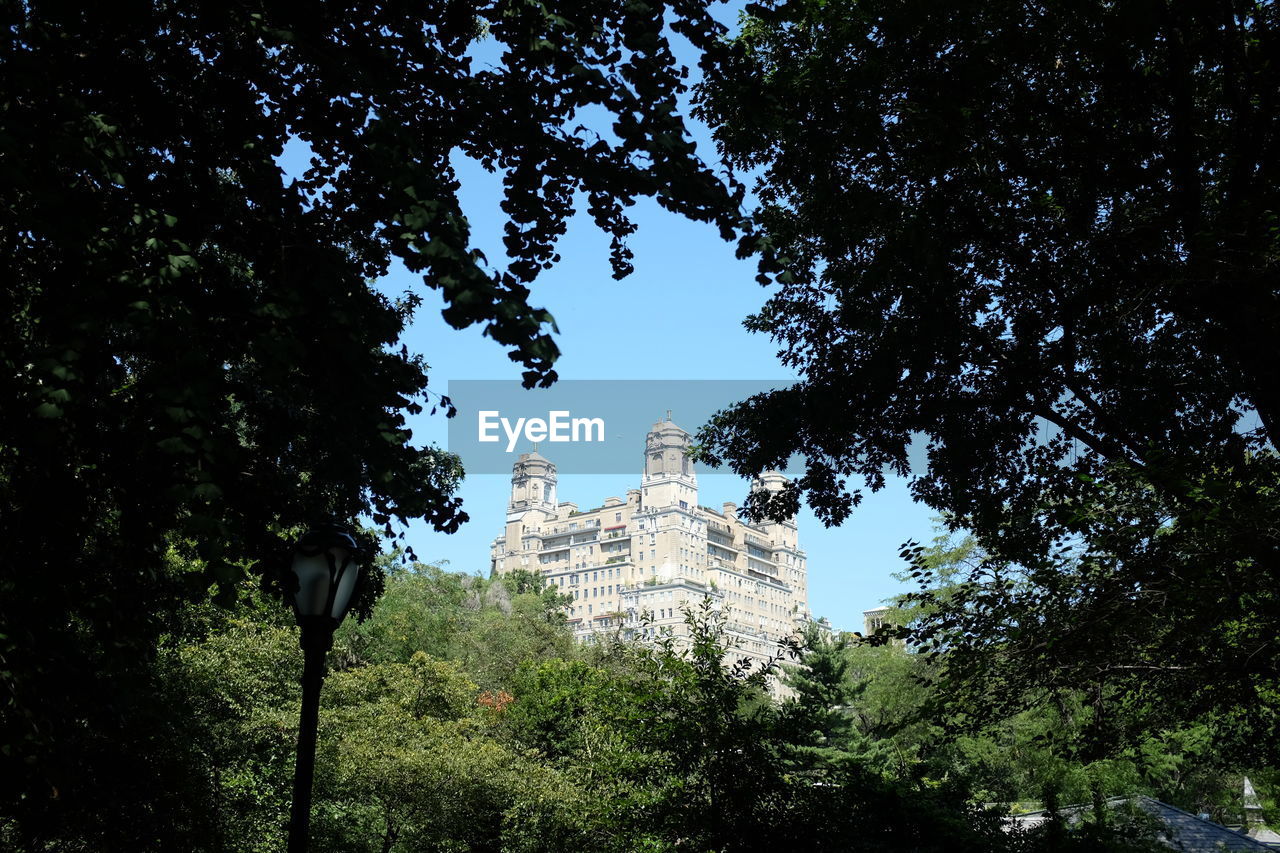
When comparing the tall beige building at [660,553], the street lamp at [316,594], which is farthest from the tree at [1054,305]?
the tall beige building at [660,553]

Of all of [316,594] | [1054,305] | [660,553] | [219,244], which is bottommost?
[316,594]

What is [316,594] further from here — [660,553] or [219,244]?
[660,553]

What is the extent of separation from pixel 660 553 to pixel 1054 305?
515 ft

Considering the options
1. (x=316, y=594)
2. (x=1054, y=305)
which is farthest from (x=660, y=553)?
(x=316, y=594)

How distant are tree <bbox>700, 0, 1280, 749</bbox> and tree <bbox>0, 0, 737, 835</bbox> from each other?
3.53 m

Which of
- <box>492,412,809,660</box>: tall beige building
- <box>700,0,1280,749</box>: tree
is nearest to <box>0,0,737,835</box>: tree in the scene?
<box>700,0,1280,749</box>: tree

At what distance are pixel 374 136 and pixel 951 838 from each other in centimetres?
942

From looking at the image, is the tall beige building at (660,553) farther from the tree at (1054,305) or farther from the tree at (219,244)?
the tree at (219,244)

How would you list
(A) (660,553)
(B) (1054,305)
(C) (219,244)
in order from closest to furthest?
(C) (219,244) < (B) (1054,305) < (A) (660,553)

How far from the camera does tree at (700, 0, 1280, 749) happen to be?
9.07m

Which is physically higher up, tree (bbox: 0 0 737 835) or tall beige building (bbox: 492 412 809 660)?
tall beige building (bbox: 492 412 809 660)

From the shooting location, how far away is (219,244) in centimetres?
557

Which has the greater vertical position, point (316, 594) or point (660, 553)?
point (660, 553)

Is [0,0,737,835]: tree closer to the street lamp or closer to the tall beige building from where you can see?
the street lamp
